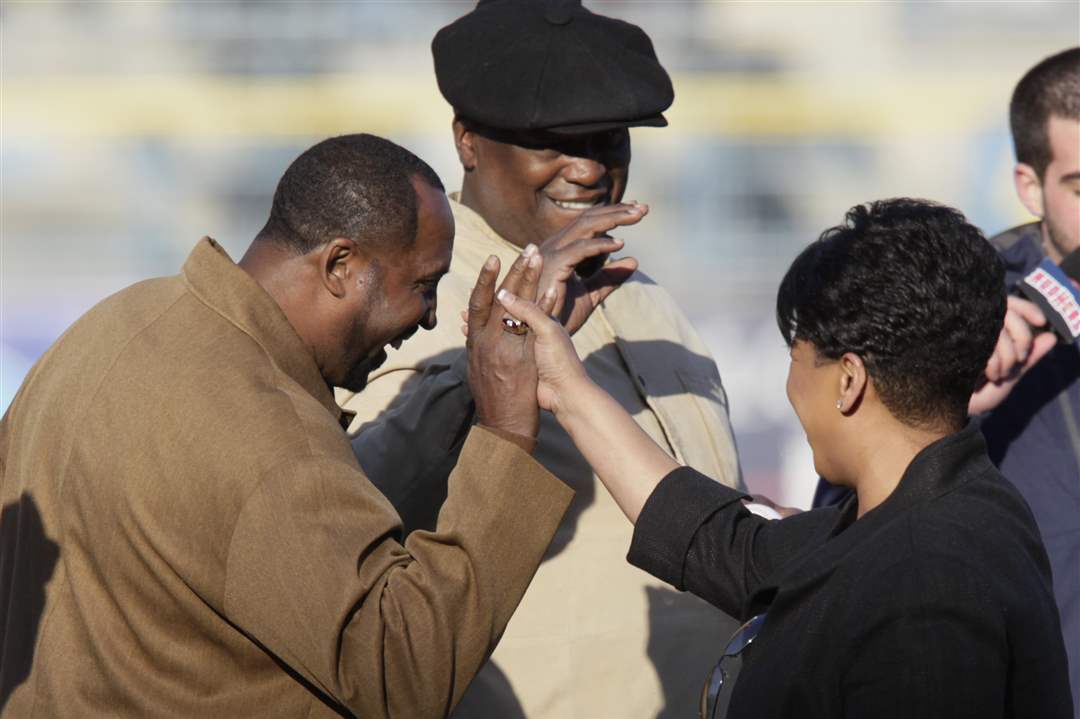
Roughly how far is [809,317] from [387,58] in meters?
9.78

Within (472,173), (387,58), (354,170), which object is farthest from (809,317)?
(387,58)

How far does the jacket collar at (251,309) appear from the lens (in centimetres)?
235

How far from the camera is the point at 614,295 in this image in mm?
3375

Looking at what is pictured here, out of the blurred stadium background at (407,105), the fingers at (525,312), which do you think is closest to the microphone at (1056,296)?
the fingers at (525,312)

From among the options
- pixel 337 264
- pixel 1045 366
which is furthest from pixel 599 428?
pixel 1045 366

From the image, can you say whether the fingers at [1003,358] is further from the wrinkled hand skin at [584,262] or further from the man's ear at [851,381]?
the man's ear at [851,381]

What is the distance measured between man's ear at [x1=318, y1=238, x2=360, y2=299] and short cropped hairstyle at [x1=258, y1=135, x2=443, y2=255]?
0.02m

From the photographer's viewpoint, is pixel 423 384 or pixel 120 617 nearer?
pixel 120 617

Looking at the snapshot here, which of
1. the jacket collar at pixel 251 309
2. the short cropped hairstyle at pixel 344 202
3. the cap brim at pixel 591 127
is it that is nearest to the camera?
the jacket collar at pixel 251 309

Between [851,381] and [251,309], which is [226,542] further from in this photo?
[851,381]

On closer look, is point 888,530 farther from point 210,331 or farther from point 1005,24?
point 1005,24

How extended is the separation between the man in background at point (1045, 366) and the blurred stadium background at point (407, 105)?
272 inches

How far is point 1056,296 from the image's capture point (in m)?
3.23

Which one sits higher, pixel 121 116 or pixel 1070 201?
pixel 121 116
